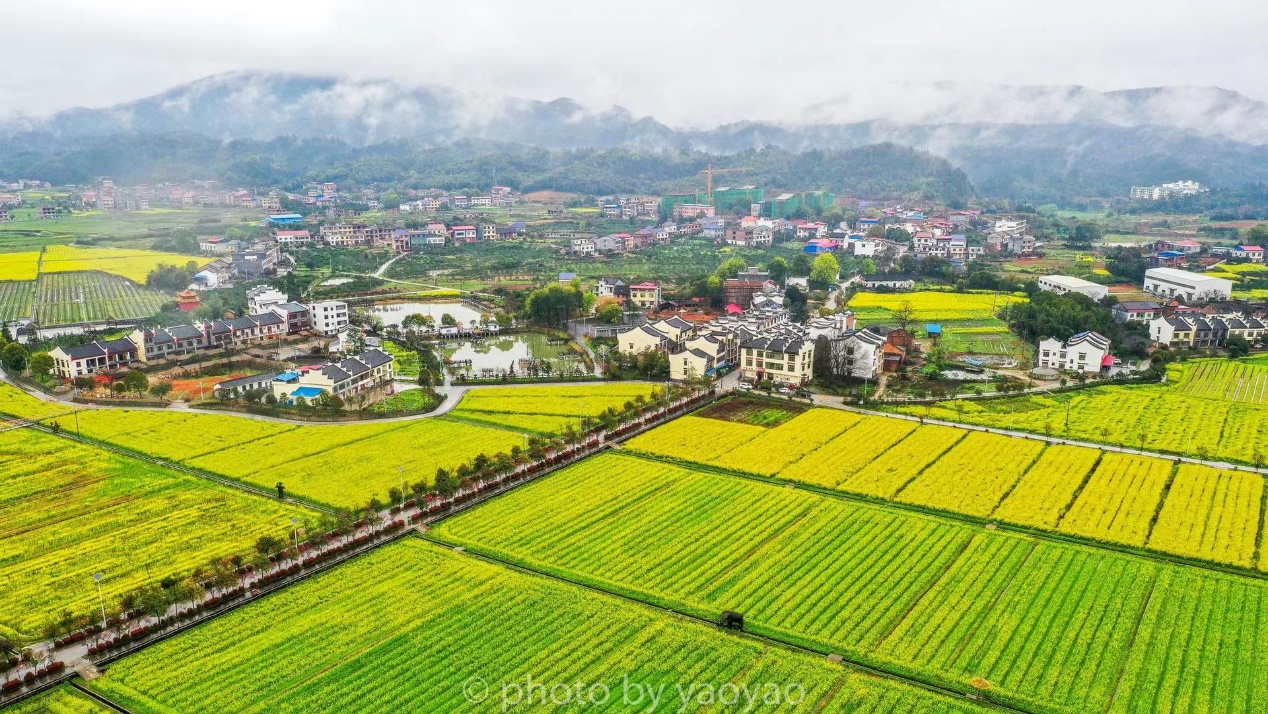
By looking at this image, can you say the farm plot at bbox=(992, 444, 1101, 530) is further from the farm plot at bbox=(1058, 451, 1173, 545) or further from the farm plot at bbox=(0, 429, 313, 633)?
the farm plot at bbox=(0, 429, 313, 633)

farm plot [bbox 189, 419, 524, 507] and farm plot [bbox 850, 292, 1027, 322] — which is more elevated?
farm plot [bbox 850, 292, 1027, 322]

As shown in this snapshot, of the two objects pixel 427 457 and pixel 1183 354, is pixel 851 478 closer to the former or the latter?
pixel 427 457

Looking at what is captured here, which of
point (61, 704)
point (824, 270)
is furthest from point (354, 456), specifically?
point (824, 270)

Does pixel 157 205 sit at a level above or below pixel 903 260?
above

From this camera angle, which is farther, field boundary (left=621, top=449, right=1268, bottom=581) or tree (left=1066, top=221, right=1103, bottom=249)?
tree (left=1066, top=221, right=1103, bottom=249)

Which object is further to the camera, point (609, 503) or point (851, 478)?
point (851, 478)

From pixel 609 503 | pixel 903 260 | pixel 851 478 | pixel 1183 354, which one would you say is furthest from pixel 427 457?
pixel 903 260

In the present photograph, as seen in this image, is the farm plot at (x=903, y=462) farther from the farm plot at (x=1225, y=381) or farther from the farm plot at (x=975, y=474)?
the farm plot at (x=1225, y=381)

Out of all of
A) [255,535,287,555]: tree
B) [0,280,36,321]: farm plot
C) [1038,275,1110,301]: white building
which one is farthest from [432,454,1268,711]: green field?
[0,280,36,321]: farm plot
